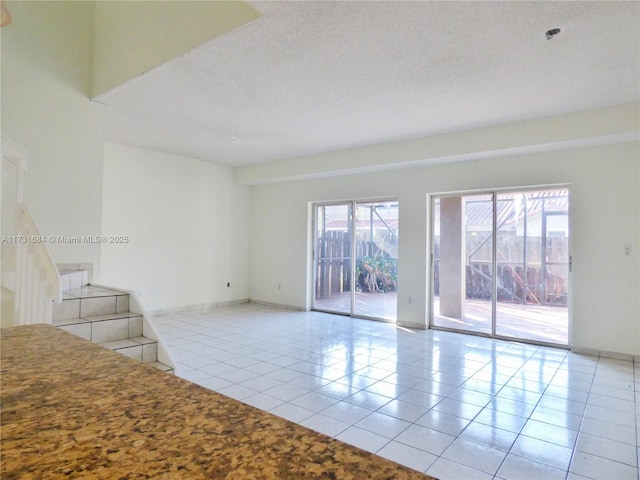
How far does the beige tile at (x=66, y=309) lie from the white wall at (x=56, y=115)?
3.93ft

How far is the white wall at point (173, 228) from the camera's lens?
227 inches

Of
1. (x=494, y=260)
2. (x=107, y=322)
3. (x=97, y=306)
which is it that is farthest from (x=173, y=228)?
(x=494, y=260)

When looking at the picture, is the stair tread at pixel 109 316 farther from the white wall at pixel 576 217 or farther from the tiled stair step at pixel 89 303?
the white wall at pixel 576 217

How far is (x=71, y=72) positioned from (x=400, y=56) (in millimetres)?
3661

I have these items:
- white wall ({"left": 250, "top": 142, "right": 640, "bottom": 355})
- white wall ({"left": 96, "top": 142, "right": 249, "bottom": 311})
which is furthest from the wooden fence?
white wall ({"left": 96, "top": 142, "right": 249, "bottom": 311})

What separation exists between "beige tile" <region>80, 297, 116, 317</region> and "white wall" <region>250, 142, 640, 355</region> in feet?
12.9

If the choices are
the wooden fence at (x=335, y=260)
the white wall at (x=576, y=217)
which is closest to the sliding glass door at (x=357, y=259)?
the wooden fence at (x=335, y=260)

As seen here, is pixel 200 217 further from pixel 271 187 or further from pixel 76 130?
pixel 76 130

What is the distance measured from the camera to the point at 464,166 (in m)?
5.36

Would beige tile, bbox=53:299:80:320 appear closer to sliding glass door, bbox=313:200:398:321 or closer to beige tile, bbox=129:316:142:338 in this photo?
beige tile, bbox=129:316:142:338

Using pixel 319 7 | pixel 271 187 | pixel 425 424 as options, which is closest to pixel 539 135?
pixel 319 7

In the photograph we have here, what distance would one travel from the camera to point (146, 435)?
59 centimetres

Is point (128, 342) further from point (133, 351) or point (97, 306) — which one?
point (97, 306)

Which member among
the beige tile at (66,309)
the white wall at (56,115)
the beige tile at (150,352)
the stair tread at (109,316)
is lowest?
the beige tile at (150,352)
